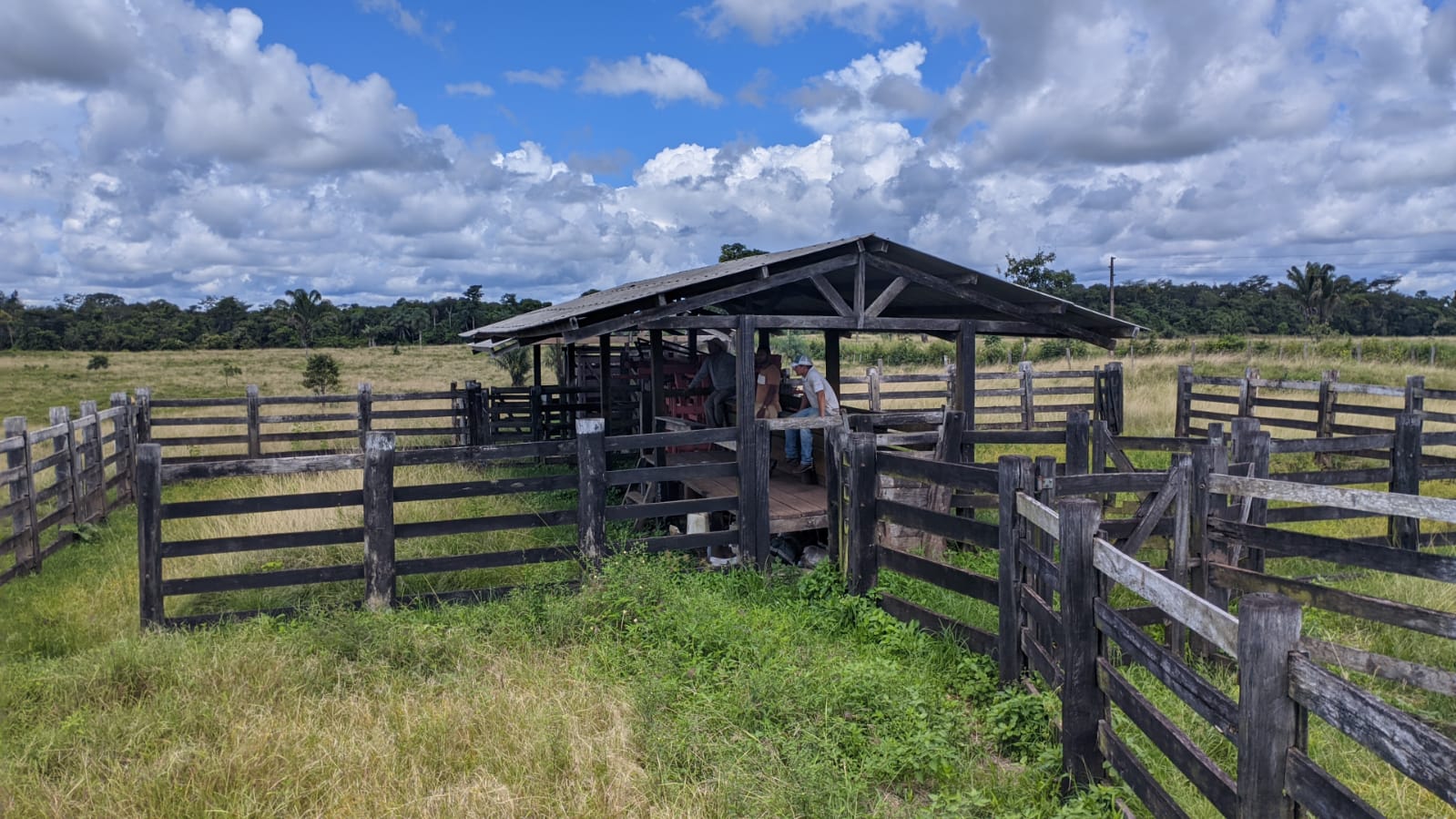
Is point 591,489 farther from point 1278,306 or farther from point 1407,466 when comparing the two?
point 1278,306

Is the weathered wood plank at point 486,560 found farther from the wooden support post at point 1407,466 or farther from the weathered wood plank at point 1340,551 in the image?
the wooden support post at point 1407,466

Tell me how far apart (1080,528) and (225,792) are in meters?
4.18

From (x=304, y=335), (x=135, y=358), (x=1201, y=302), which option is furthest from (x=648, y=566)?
(x=1201, y=302)

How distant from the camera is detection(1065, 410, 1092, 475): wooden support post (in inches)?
319

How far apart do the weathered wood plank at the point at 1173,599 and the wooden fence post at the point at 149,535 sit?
629cm

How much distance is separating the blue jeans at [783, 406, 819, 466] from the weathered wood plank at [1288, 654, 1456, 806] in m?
7.83

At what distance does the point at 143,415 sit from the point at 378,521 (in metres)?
10.6

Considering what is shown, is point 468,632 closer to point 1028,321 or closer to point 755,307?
point 1028,321

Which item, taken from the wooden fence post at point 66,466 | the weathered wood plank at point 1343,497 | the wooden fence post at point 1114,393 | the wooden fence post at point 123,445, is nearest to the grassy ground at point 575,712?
the weathered wood plank at point 1343,497

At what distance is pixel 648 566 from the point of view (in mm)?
6887

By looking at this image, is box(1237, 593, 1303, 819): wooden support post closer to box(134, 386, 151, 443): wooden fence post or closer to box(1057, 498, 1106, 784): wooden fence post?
box(1057, 498, 1106, 784): wooden fence post

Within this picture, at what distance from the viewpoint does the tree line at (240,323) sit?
228ft

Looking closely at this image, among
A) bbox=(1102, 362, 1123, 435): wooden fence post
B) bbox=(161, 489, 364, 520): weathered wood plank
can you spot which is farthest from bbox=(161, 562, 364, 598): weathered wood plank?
bbox=(1102, 362, 1123, 435): wooden fence post

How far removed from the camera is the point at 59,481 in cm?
1035
